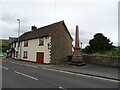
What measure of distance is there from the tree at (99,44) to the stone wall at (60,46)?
2747 centimetres

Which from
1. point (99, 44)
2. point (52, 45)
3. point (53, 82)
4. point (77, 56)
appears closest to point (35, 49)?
point (52, 45)

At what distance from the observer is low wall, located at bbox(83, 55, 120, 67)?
23895mm

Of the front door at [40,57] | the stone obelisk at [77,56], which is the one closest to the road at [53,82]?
the stone obelisk at [77,56]

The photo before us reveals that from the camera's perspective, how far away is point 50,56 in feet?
105

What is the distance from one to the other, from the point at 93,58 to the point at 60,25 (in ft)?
31.5

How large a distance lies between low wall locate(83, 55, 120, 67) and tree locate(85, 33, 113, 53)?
3236 cm

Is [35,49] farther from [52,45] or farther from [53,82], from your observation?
[53,82]

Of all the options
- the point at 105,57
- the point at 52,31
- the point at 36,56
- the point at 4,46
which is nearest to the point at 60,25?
the point at 52,31

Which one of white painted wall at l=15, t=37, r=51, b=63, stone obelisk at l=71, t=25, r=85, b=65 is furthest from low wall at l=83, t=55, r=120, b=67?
white painted wall at l=15, t=37, r=51, b=63

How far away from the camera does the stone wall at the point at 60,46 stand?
3281 centimetres

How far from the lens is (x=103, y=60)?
26.2 meters

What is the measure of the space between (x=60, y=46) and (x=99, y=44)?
3129 centimetres

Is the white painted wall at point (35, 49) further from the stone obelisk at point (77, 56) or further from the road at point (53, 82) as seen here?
the road at point (53, 82)

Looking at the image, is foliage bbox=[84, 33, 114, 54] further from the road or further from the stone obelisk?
the road
